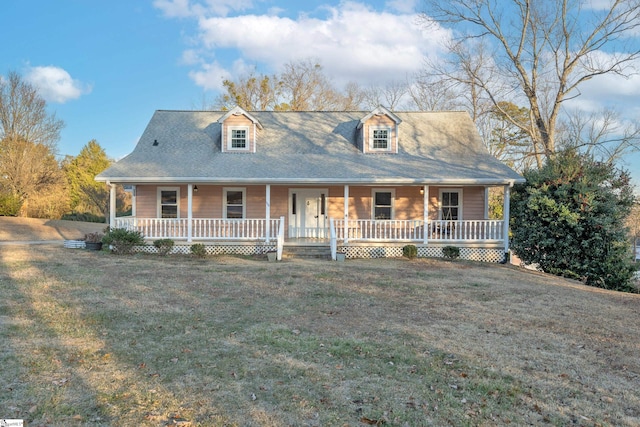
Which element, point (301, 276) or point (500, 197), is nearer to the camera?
point (301, 276)

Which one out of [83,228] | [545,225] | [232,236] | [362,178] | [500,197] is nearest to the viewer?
[545,225]

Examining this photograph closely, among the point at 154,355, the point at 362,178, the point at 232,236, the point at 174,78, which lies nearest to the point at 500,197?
the point at 362,178

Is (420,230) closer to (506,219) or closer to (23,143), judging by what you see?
(506,219)

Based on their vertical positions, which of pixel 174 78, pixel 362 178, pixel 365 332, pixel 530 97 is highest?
pixel 174 78

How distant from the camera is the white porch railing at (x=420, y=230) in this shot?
47.3ft

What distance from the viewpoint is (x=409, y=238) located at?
15.2 meters

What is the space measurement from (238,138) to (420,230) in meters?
8.26

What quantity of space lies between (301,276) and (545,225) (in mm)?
8488

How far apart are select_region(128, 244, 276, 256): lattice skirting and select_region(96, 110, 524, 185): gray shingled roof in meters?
2.43

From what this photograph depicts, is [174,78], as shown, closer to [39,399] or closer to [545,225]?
[545,225]

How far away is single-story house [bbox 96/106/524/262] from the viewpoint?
14383 mm

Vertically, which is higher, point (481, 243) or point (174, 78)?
point (174, 78)

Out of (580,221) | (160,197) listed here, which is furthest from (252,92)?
(580,221)

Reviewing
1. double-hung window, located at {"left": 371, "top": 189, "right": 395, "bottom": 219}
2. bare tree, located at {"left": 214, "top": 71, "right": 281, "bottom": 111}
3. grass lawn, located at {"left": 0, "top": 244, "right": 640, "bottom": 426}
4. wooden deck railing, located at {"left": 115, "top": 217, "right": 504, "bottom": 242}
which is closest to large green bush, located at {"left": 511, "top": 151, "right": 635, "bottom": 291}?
wooden deck railing, located at {"left": 115, "top": 217, "right": 504, "bottom": 242}
